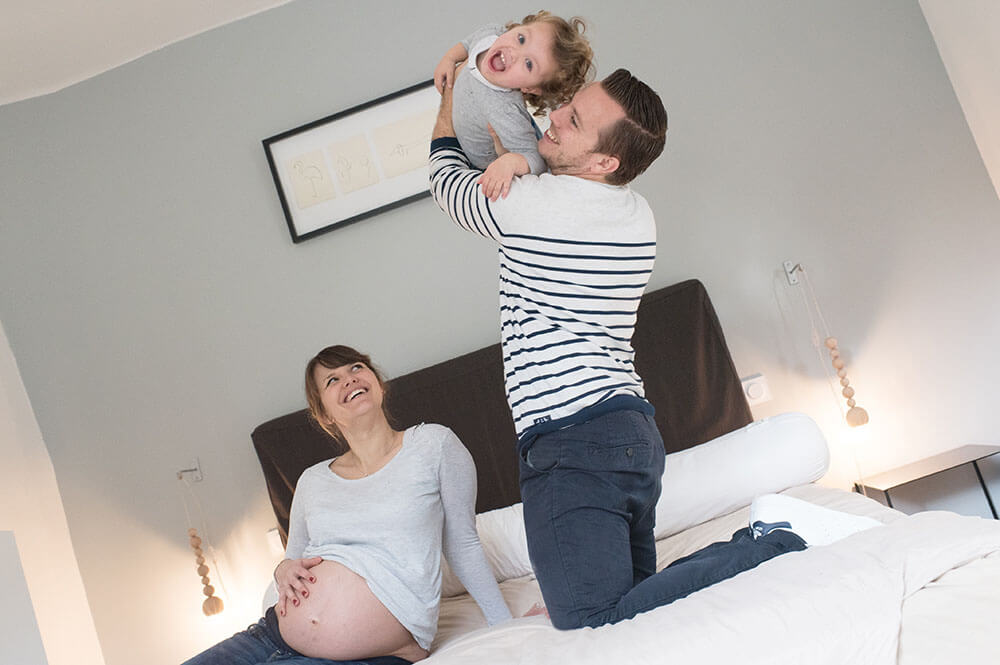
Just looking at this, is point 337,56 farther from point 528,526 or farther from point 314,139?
point 528,526

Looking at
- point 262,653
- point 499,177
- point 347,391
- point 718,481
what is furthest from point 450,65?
point 718,481

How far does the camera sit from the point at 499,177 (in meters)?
1.42

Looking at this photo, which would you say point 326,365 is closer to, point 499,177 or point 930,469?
point 499,177

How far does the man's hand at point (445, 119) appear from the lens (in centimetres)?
163

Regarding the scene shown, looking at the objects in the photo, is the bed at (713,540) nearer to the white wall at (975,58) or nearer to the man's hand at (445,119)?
the man's hand at (445,119)

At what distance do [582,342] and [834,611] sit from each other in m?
0.59

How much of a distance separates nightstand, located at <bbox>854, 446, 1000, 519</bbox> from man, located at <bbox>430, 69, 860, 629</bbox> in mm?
1352

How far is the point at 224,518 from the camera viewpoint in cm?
305

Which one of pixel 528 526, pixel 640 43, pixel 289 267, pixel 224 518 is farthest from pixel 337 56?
pixel 528 526

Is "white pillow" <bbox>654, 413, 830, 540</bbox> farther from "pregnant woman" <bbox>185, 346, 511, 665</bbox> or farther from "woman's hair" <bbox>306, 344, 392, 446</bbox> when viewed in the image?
"woman's hair" <bbox>306, 344, 392, 446</bbox>

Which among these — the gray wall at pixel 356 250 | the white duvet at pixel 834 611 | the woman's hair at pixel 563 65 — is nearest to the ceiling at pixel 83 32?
the gray wall at pixel 356 250

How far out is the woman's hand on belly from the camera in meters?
1.82

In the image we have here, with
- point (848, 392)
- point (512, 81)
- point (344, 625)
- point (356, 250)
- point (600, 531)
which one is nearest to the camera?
point (600, 531)

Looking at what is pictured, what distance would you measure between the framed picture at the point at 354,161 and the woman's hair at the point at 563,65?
4.52 feet
